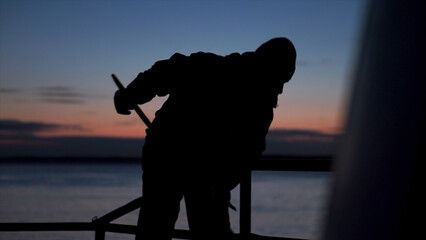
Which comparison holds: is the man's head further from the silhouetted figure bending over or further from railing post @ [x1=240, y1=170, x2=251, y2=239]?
railing post @ [x1=240, y1=170, x2=251, y2=239]

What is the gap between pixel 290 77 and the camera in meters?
1.56

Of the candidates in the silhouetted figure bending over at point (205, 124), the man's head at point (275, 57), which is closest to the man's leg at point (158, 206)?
the silhouetted figure bending over at point (205, 124)

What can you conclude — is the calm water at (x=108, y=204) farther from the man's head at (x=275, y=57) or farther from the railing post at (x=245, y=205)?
the man's head at (x=275, y=57)

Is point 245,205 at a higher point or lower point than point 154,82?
lower

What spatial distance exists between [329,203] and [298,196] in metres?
27.6

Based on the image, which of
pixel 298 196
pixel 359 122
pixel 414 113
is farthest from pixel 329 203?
pixel 298 196

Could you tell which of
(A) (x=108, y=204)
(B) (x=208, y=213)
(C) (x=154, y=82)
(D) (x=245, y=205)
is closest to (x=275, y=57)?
(C) (x=154, y=82)

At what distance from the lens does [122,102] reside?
1.70 metres

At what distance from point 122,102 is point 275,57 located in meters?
0.62

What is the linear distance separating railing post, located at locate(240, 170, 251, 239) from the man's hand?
0.59m

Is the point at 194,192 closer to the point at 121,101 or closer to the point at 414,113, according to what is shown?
the point at 121,101

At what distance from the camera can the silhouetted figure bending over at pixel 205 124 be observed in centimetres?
153

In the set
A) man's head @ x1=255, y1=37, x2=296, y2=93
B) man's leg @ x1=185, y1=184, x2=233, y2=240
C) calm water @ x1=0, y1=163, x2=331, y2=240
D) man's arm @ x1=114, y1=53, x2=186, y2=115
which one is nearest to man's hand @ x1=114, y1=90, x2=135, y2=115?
man's arm @ x1=114, y1=53, x2=186, y2=115

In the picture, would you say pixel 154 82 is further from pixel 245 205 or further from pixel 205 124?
pixel 245 205
